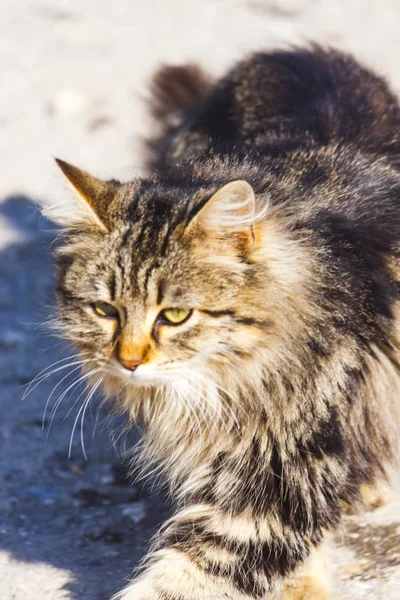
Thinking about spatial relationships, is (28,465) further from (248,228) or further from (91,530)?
(248,228)

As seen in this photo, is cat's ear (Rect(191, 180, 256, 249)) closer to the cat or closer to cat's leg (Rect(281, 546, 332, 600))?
the cat

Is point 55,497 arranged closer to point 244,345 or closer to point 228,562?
point 228,562

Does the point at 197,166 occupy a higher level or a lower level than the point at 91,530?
higher

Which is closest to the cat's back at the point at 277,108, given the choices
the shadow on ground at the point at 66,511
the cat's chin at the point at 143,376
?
the shadow on ground at the point at 66,511

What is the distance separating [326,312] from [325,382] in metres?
0.20

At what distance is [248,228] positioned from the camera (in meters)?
2.53

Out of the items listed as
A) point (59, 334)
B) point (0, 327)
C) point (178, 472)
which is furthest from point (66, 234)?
point (0, 327)

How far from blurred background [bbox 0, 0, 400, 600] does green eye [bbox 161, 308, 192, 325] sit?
66cm

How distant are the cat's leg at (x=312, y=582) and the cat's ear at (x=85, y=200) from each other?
3.98 ft

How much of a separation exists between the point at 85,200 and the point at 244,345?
0.64 m

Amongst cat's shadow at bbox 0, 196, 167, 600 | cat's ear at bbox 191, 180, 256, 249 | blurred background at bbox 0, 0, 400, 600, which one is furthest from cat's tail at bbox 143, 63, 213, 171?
cat's ear at bbox 191, 180, 256, 249

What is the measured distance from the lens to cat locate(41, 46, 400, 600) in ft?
8.39

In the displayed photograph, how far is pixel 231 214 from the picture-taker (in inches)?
98.7

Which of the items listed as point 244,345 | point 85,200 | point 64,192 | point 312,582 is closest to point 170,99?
point 64,192
